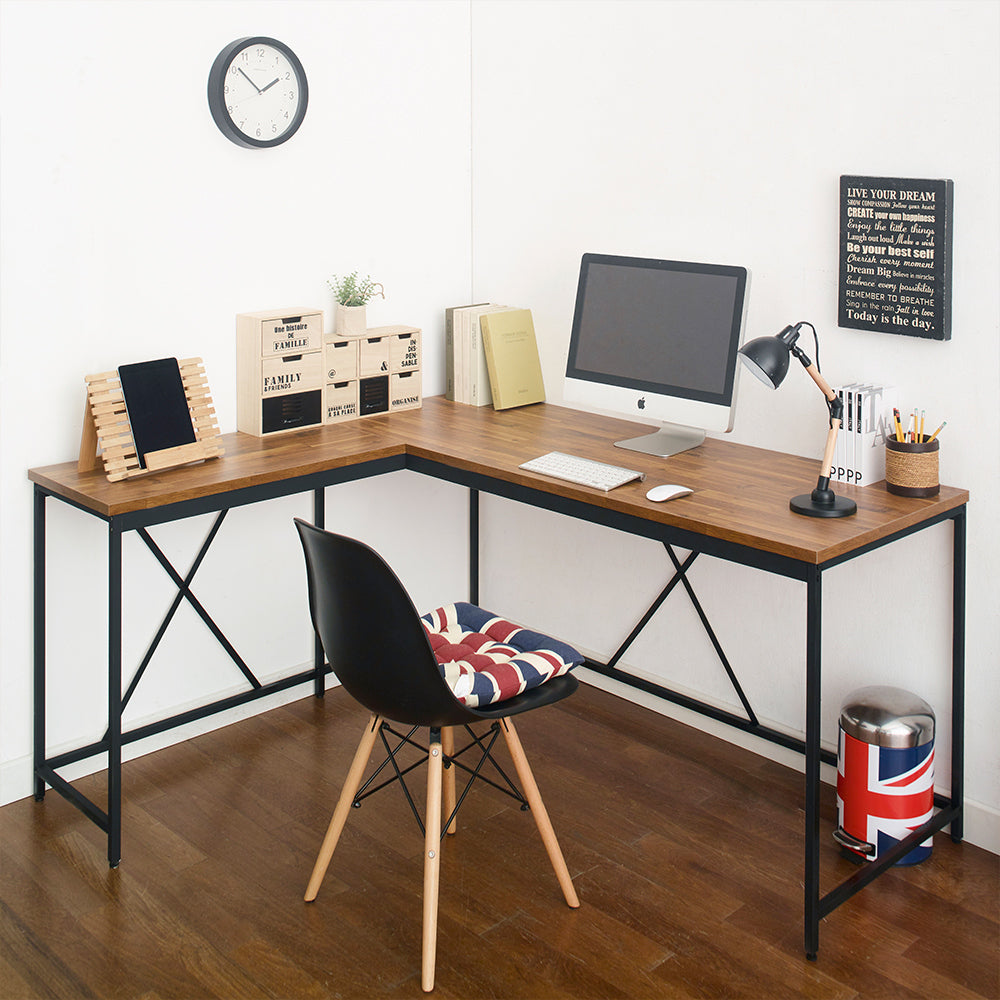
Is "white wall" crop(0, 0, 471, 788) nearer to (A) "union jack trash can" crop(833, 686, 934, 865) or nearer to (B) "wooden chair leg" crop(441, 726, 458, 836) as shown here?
(B) "wooden chair leg" crop(441, 726, 458, 836)

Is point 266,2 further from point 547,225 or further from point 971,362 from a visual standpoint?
point 971,362

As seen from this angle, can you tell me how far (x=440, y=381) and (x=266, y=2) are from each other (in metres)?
1.14

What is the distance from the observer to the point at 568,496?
8.54 feet

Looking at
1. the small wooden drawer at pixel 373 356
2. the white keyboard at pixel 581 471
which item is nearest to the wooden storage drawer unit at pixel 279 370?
the small wooden drawer at pixel 373 356

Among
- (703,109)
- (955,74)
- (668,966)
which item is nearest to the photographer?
(668,966)

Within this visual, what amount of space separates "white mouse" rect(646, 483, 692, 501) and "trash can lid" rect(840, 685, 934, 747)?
618 millimetres

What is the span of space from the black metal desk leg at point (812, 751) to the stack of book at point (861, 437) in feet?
1.50

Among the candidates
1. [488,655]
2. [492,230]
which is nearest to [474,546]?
[492,230]

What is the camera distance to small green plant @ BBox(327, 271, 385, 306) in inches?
129

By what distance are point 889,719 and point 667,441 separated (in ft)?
2.79

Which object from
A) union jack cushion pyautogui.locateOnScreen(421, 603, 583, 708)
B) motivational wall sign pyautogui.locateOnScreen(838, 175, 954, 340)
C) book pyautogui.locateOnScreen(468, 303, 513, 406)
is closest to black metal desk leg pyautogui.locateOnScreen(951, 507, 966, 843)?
motivational wall sign pyautogui.locateOnScreen(838, 175, 954, 340)

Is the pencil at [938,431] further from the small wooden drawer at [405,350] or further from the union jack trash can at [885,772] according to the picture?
the small wooden drawer at [405,350]

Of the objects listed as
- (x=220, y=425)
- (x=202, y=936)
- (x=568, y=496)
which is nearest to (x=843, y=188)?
(x=568, y=496)

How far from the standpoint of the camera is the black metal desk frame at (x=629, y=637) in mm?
2277
